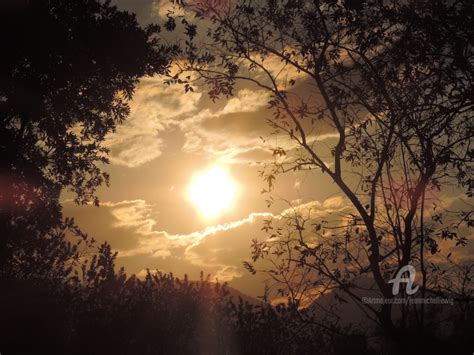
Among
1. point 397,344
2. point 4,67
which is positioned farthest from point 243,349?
point 4,67

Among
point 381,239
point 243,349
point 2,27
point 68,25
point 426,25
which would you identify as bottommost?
point 243,349

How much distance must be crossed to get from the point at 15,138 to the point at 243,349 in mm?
10567

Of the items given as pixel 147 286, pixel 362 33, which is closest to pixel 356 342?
pixel 147 286

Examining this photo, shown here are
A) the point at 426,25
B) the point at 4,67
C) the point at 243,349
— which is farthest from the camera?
the point at 4,67

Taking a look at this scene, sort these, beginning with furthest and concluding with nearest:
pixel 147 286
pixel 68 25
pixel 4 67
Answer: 1. pixel 68 25
2. pixel 4 67
3. pixel 147 286

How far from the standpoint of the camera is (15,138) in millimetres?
16234

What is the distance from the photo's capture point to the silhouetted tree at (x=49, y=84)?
1557cm

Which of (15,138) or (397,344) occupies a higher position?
(15,138)

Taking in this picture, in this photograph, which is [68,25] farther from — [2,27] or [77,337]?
[77,337]

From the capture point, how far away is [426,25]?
902cm

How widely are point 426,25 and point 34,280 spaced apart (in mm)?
12864

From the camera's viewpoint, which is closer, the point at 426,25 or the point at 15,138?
the point at 426,25

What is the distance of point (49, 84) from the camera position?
16516 millimetres

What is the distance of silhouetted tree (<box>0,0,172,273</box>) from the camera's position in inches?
613
